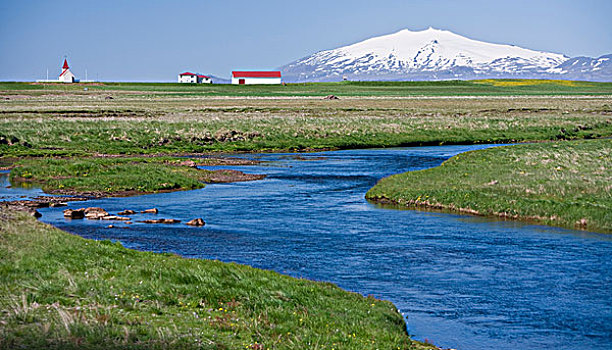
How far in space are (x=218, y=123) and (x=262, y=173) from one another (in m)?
29.0

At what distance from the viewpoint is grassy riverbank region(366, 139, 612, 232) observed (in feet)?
91.5

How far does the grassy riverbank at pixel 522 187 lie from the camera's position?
27.9 metres

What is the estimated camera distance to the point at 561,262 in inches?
829

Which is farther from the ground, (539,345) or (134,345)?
(134,345)

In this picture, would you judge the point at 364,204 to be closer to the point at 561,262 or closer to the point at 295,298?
the point at 561,262

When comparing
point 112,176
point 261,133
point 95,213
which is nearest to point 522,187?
point 95,213

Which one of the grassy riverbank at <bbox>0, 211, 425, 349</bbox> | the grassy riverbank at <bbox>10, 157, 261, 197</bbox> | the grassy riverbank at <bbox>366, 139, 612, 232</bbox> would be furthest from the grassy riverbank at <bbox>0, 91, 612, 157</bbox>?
the grassy riverbank at <bbox>0, 211, 425, 349</bbox>

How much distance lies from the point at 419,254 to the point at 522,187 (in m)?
11.6

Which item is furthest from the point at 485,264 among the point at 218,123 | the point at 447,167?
the point at 218,123

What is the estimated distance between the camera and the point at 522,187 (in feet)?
105

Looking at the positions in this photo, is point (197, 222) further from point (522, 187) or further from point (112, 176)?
point (522, 187)

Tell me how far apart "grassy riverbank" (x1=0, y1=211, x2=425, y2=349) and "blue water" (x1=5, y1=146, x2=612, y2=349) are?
2.00 metres

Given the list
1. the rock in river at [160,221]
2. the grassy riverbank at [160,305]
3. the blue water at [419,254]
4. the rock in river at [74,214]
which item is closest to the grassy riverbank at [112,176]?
the blue water at [419,254]

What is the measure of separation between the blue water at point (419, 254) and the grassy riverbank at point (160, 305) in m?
2.00
